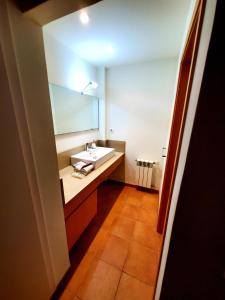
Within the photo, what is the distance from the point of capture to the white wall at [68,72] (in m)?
1.45

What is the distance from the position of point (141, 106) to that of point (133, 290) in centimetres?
228

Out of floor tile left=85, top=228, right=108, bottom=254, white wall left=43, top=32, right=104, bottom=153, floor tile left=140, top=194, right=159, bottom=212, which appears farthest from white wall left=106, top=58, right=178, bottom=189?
floor tile left=85, top=228, right=108, bottom=254

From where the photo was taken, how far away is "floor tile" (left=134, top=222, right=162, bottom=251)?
1.51 metres

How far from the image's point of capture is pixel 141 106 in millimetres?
2201

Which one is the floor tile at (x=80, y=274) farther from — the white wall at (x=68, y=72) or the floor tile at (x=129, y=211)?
the white wall at (x=68, y=72)

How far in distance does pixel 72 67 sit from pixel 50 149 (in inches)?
56.8

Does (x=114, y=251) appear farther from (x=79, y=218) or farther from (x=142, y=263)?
(x=79, y=218)

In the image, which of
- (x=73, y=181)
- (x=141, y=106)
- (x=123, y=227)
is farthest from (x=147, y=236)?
(x=141, y=106)

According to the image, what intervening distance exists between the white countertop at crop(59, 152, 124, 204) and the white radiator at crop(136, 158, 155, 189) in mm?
683

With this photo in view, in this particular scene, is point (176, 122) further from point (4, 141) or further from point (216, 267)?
point (4, 141)

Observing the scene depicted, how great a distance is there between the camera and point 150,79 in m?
2.06

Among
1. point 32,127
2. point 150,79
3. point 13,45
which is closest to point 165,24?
point 150,79

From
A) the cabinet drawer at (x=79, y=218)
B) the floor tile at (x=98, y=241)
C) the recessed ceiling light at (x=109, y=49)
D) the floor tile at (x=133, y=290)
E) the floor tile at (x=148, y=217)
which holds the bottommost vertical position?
the floor tile at (x=133, y=290)

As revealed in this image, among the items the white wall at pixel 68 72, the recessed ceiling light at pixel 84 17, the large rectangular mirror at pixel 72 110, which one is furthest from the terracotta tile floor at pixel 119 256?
the recessed ceiling light at pixel 84 17
